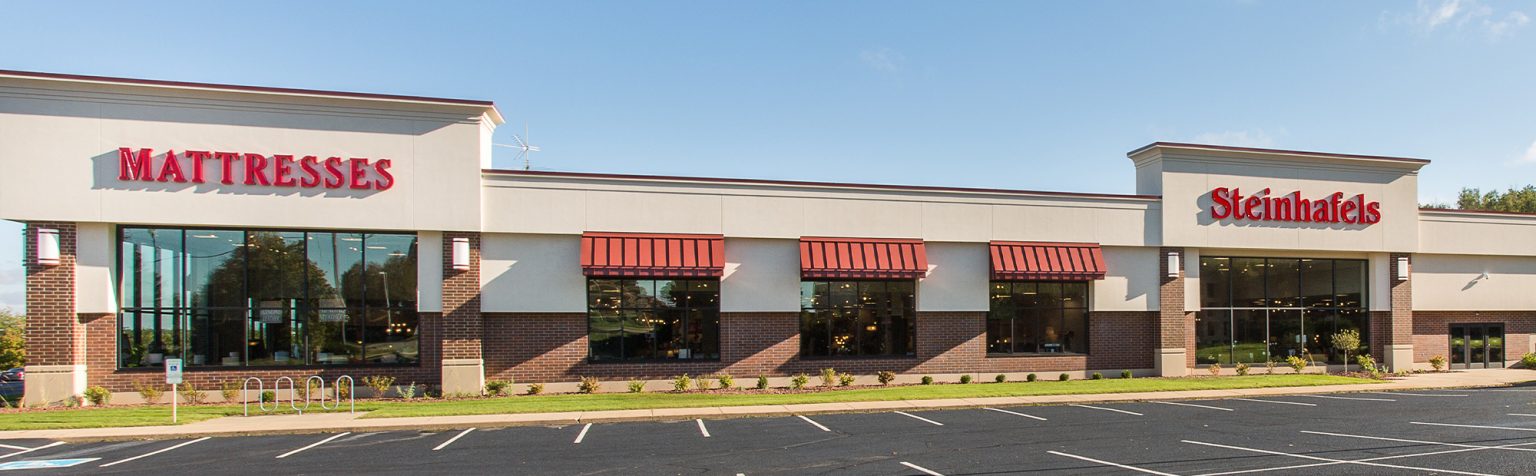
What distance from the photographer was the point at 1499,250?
97.9ft

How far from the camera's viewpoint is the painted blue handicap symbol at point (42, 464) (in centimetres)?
1314

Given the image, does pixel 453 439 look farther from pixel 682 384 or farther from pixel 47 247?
pixel 47 247

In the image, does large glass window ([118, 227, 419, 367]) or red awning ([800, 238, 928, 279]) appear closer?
large glass window ([118, 227, 419, 367])

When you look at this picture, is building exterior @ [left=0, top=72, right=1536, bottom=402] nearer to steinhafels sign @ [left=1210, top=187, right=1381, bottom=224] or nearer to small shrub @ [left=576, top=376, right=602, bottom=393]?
steinhafels sign @ [left=1210, top=187, right=1381, bottom=224]

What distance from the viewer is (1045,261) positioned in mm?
25266

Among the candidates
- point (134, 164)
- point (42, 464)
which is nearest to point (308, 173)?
point (134, 164)

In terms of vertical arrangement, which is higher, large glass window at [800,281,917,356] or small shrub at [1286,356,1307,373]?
large glass window at [800,281,917,356]

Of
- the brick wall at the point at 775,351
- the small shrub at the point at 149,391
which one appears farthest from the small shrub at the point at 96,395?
the brick wall at the point at 775,351

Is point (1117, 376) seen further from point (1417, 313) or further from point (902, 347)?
point (1417, 313)

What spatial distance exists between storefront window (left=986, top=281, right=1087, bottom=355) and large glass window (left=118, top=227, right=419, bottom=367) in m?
16.7

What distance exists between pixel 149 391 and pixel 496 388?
812 cm

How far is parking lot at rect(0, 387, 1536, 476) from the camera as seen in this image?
12.8 metres

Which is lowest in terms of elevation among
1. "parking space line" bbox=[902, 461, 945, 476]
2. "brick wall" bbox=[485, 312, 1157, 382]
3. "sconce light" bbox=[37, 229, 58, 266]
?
"parking space line" bbox=[902, 461, 945, 476]

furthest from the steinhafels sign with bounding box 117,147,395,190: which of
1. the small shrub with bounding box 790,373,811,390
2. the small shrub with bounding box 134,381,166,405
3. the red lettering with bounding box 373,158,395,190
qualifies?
the small shrub with bounding box 790,373,811,390
